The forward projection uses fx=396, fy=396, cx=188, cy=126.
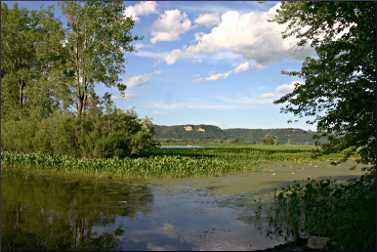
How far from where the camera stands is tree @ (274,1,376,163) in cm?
713

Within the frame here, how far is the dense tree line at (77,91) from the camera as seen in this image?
22172mm

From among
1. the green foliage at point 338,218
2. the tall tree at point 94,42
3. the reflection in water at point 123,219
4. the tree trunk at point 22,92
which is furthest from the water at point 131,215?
the tree trunk at point 22,92

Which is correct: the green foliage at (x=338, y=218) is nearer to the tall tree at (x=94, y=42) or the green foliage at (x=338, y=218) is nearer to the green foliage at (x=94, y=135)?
the green foliage at (x=94, y=135)

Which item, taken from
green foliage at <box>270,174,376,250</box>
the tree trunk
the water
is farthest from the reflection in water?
the tree trunk

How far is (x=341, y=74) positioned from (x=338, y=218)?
8.48 feet

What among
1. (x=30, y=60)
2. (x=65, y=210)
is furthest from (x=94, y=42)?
(x=65, y=210)

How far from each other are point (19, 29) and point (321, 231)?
101 ft

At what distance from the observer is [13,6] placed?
33.2 meters

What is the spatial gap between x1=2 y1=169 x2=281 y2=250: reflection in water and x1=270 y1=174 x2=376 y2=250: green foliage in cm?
69

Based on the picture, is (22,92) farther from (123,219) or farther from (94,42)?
(123,219)

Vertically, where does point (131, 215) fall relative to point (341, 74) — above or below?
below

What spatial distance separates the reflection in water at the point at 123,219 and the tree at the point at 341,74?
8.18ft

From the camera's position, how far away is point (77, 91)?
26.4 metres

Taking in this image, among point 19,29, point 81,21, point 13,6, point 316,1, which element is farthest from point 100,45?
point 316,1
